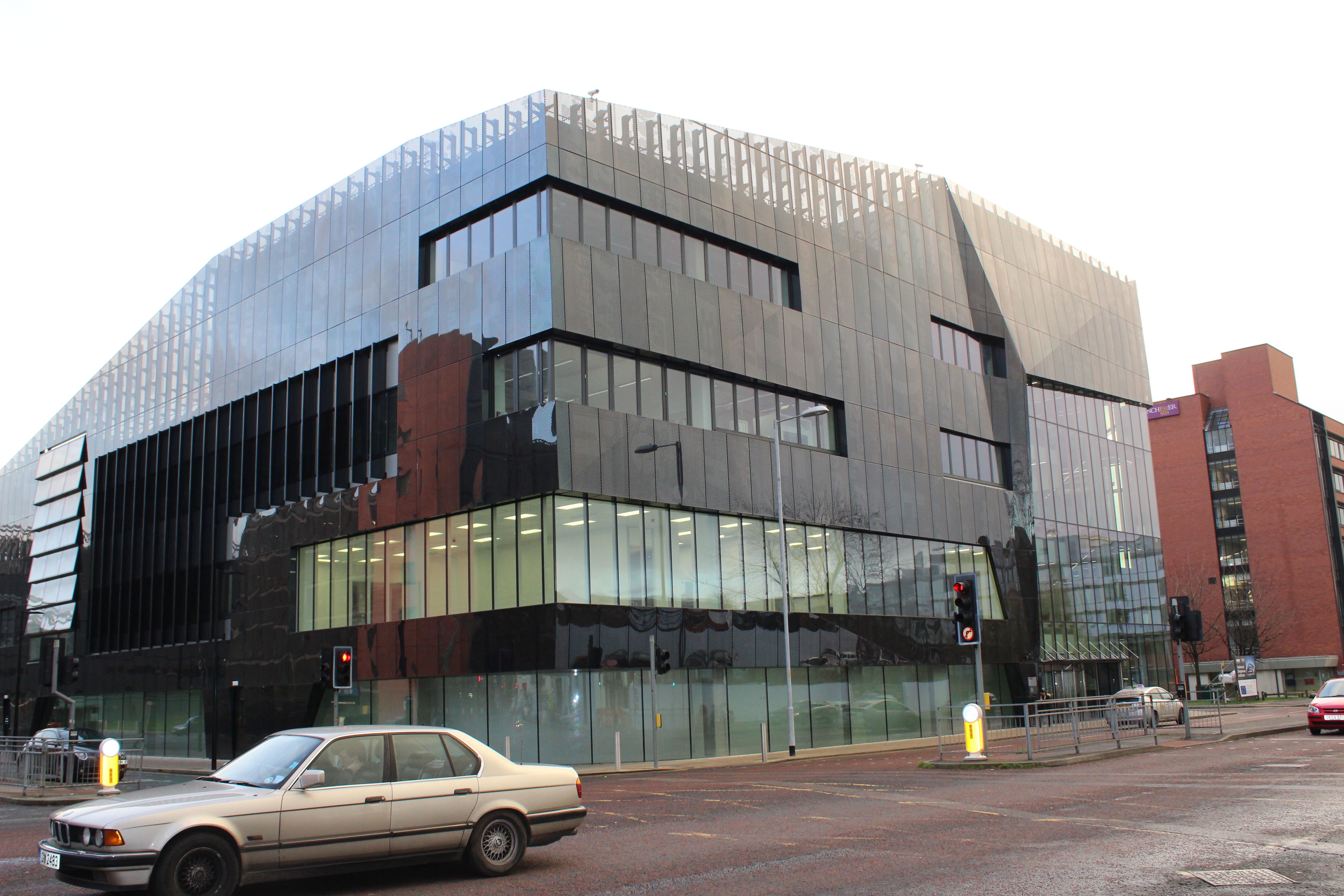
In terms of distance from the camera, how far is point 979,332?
158 feet

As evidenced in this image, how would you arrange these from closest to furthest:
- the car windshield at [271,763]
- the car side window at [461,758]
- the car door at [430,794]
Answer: the car windshield at [271,763]
the car door at [430,794]
the car side window at [461,758]

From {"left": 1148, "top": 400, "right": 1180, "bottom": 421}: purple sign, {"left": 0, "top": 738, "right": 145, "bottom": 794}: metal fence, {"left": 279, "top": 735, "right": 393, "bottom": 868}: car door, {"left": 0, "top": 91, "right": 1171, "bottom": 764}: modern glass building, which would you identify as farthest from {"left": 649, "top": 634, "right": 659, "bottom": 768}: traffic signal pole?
{"left": 1148, "top": 400, "right": 1180, "bottom": 421}: purple sign

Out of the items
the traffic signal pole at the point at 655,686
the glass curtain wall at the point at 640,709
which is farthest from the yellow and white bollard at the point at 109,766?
the traffic signal pole at the point at 655,686

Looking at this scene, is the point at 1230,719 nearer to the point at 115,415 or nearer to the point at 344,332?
the point at 344,332

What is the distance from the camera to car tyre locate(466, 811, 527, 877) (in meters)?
10.1

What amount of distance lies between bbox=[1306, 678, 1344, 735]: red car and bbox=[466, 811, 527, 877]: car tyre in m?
27.1


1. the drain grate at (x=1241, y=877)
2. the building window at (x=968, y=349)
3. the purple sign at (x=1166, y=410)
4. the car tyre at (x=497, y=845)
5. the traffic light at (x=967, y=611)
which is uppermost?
the purple sign at (x=1166, y=410)

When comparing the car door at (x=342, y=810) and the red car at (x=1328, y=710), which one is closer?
the car door at (x=342, y=810)

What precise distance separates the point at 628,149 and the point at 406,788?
91.3 feet

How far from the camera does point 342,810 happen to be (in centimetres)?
945

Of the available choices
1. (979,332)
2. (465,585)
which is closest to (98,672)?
(465,585)

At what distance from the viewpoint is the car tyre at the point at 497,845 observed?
10.1 m

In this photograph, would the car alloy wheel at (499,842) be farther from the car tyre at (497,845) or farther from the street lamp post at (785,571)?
the street lamp post at (785,571)

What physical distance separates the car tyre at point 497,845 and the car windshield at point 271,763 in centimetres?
178
